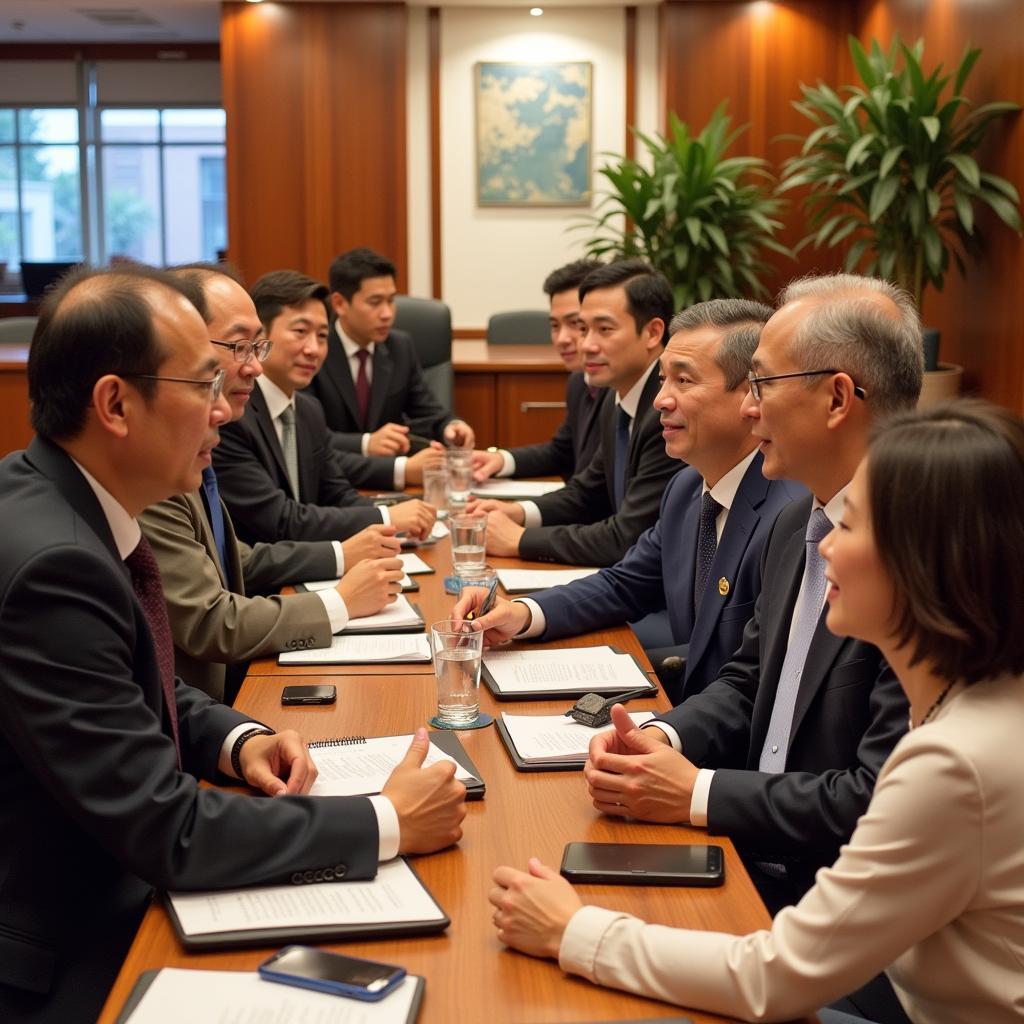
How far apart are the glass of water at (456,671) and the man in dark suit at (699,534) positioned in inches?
13.6

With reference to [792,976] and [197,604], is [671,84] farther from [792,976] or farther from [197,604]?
[792,976]

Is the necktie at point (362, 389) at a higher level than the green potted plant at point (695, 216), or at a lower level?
lower

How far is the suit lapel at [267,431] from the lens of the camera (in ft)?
12.1

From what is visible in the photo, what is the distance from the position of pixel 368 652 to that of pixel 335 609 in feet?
0.52

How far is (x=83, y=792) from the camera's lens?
1421 millimetres

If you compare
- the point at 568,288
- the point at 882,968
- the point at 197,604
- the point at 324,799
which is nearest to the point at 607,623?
the point at 197,604

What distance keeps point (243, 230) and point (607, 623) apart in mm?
6674

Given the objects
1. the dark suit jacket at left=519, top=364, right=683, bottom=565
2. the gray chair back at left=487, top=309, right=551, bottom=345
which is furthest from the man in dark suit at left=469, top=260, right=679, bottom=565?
the gray chair back at left=487, top=309, right=551, bottom=345

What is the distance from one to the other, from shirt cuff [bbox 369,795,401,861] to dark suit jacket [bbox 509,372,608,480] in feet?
10.7

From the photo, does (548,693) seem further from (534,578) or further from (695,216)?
(695,216)

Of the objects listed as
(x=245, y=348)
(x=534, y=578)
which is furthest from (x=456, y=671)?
(x=245, y=348)

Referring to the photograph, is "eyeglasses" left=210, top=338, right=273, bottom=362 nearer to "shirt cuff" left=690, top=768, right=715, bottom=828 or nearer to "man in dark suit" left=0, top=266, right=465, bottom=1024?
"man in dark suit" left=0, top=266, right=465, bottom=1024

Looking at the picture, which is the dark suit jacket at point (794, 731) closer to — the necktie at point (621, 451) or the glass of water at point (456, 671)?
the glass of water at point (456, 671)

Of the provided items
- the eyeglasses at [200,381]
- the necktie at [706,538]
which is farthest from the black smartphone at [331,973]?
the necktie at [706,538]
